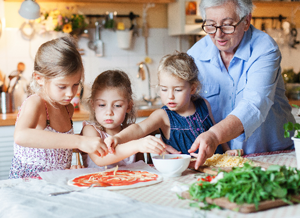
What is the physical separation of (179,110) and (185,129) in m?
0.10

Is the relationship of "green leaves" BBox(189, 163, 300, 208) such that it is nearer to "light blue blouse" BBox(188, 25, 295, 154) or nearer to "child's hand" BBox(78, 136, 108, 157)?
"child's hand" BBox(78, 136, 108, 157)

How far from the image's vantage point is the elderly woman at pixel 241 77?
1346 millimetres

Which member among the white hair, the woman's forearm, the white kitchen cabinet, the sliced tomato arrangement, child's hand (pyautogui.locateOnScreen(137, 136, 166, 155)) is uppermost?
the white hair

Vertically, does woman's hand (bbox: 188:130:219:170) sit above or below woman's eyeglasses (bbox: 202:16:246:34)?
below

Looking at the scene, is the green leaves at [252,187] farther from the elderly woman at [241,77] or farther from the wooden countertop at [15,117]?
the wooden countertop at [15,117]

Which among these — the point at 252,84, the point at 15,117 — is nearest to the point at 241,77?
the point at 252,84

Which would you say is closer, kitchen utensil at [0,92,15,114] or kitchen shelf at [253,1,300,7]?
kitchen utensil at [0,92,15,114]

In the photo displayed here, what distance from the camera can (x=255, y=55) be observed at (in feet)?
5.12

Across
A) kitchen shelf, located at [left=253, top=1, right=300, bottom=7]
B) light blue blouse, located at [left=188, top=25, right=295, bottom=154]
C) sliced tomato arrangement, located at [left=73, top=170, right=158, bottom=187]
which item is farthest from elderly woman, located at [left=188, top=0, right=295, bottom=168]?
kitchen shelf, located at [left=253, top=1, right=300, bottom=7]

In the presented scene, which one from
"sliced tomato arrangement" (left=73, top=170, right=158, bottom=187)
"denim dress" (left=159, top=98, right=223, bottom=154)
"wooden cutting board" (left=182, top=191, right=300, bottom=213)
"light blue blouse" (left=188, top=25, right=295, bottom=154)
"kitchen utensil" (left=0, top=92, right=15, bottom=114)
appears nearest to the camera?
"wooden cutting board" (left=182, top=191, right=300, bottom=213)

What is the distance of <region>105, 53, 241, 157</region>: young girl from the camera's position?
152 centimetres

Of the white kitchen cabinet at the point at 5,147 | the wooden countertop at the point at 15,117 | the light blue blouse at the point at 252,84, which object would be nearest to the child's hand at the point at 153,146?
the light blue blouse at the point at 252,84

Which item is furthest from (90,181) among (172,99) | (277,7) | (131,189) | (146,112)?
(277,7)

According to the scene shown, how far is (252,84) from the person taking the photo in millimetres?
1449
